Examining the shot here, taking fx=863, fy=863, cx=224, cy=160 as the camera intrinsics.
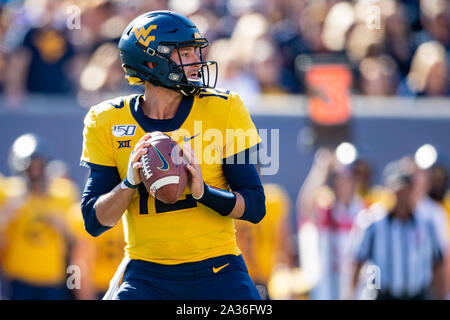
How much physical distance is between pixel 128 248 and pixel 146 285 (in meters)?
0.25

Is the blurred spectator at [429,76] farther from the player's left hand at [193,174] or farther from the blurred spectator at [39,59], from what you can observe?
the player's left hand at [193,174]

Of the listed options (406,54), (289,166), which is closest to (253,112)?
(289,166)

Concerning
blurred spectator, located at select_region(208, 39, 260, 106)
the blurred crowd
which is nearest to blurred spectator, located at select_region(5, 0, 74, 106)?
the blurred crowd

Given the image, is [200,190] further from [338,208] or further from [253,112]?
[253,112]

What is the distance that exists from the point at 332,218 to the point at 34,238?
2.53 meters

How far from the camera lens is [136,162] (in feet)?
12.6

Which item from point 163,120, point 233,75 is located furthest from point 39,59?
point 163,120

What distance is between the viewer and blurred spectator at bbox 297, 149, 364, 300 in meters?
7.24

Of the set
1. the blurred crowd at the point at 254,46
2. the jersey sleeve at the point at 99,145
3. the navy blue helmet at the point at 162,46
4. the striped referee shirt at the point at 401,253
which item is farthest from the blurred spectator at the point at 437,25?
the jersey sleeve at the point at 99,145

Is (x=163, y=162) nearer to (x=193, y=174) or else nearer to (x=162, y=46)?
(x=193, y=174)

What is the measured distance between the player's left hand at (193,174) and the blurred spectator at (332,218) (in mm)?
3450

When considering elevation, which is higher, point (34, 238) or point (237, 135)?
point (237, 135)

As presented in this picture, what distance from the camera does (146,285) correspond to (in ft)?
12.9

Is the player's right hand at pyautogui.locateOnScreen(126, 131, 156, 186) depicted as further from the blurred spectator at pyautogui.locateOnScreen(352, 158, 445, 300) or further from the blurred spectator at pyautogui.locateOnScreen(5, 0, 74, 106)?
the blurred spectator at pyautogui.locateOnScreen(5, 0, 74, 106)
